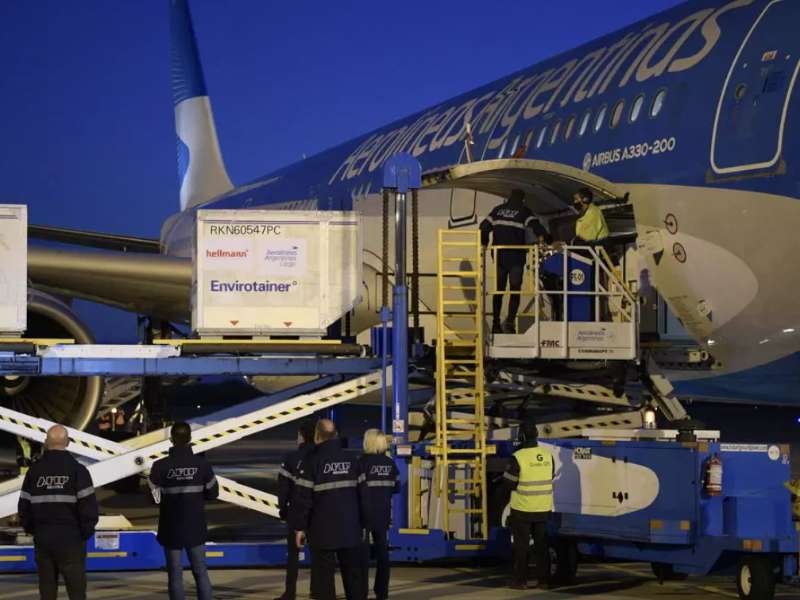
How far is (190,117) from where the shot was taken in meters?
33.4

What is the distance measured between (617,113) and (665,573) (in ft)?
12.8

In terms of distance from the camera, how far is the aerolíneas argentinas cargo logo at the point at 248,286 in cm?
1115

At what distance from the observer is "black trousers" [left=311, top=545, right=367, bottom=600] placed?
7801 mm

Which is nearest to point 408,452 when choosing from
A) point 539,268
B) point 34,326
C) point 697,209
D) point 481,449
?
point 481,449

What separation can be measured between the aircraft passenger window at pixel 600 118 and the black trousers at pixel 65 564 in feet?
20.8

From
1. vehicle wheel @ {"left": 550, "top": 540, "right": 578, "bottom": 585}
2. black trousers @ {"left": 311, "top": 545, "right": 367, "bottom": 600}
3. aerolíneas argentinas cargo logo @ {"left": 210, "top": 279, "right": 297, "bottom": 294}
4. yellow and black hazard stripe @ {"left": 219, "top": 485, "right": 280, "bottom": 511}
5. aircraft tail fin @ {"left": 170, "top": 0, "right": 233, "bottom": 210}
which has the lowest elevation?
vehicle wheel @ {"left": 550, "top": 540, "right": 578, "bottom": 585}

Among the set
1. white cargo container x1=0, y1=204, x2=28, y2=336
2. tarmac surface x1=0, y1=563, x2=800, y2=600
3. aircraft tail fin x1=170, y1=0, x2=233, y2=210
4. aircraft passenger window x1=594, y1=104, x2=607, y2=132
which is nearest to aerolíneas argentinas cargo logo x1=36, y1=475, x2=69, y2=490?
tarmac surface x1=0, y1=563, x2=800, y2=600

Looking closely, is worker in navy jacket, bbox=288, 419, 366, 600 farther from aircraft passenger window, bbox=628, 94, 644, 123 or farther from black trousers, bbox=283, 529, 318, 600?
aircraft passenger window, bbox=628, 94, 644, 123

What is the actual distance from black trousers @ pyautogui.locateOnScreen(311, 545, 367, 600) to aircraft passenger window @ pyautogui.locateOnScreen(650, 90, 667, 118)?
4.89 metres

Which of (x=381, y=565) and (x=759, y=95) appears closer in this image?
(x=381, y=565)

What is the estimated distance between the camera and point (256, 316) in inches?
439

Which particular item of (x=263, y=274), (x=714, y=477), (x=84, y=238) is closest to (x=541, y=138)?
(x=263, y=274)

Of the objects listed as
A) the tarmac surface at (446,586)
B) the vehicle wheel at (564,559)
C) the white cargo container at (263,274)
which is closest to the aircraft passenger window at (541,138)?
the white cargo container at (263,274)

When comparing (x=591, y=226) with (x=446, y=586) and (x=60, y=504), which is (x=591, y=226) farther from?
(x=60, y=504)
